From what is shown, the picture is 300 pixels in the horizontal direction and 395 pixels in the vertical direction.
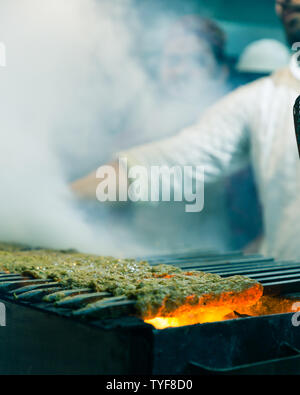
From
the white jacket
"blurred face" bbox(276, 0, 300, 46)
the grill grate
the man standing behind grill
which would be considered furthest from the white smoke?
"blurred face" bbox(276, 0, 300, 46)

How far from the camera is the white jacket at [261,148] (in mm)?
2865

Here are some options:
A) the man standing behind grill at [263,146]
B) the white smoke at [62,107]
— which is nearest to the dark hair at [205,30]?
the white smoke at [62,107]

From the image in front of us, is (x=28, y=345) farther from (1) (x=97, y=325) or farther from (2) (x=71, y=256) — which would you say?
(2) (x=71, y=256)

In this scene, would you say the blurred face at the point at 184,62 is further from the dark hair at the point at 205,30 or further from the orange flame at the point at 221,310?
the orange flame at the point at 221,310

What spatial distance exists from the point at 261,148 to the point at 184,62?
135cm

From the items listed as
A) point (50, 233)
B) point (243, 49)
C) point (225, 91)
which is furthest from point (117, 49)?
point (50, 233)

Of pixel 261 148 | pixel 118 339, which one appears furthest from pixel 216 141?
pixel 118 339

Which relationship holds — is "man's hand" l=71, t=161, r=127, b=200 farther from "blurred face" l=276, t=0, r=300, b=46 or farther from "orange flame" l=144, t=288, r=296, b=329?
"orange flame" l=144, t=288, r=296, b=329

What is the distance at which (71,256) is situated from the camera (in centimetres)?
180

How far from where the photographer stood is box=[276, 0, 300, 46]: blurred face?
291cm

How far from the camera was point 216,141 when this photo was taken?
3035mm

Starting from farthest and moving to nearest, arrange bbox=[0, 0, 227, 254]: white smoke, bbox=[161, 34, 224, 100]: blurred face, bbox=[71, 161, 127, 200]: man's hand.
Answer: bbox=[161, 34, 224, 100]: blurred face → bbox=[71, 161, 127, 200]: man's hand → bbox=[0, 0, 227, 254]: white smoke

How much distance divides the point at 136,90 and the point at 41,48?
1.07m

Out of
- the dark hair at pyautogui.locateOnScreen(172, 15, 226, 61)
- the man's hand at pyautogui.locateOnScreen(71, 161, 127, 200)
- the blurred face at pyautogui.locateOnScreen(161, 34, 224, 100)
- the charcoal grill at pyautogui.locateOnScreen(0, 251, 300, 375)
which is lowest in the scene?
the charcoal grill at pyautogui.locateOnScreen(0, 251, 300, 375)
